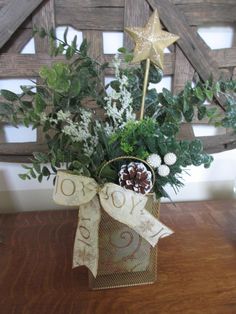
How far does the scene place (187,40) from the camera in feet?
2.57

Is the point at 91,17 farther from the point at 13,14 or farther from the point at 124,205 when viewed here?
the point at 124,205

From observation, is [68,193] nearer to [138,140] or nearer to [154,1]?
[138,140]

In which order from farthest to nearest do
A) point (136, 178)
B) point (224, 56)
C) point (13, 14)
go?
point (224, 56) < point (13, 14) < point (136, 178)

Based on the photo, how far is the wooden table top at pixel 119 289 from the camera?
52cm

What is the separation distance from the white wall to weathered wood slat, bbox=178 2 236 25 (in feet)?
0.11

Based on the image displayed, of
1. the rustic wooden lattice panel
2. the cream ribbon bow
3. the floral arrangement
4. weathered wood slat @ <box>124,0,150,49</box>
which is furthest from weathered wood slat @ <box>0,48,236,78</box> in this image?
the cream ribbon bow

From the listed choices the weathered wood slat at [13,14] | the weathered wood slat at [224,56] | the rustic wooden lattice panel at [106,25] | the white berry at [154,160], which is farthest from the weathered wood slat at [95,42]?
the white berry at [154,160]

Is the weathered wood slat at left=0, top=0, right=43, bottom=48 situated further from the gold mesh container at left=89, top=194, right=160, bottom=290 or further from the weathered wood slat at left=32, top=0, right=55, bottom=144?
the gold mesh container at left=89, top=194, right=160, bottom=290

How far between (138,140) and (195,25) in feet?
1.57

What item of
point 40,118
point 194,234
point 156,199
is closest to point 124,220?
point 156,199

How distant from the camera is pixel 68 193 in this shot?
0.49m

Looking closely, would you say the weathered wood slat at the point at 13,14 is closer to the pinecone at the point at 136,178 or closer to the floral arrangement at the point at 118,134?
the floral arrangement at the point at 118,134

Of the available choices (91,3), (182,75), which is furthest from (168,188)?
(91,3)

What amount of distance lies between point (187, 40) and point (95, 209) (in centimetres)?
54
